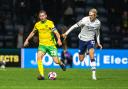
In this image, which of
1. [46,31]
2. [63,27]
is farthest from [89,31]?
[63,27]

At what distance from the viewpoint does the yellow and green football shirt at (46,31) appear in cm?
2050

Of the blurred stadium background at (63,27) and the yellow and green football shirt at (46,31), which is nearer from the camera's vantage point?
the yellow and green football shirt at (46,31)

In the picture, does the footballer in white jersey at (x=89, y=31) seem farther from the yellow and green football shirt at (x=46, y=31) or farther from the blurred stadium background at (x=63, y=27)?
the blurred stadium background at (x=63, y=27)

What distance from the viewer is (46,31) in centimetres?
2059

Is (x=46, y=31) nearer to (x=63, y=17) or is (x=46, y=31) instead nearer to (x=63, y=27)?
(x=63, y=27)

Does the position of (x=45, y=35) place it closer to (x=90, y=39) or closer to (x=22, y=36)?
(x=90, y=39)

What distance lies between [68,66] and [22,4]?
5.10m

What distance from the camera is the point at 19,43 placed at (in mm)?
31875

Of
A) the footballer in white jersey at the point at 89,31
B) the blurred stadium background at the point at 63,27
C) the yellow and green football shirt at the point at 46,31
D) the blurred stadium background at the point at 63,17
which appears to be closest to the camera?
the yellow and green football shirt at the point at 46,31

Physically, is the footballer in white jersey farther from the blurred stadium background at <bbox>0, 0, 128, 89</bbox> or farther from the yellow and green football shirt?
the blurred stadium background at <bbox>0, 0, 128, 89</bbox>

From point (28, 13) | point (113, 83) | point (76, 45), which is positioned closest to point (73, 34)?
point (76, 45)

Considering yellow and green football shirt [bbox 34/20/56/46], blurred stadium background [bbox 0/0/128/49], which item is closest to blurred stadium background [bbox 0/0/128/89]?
blurred stadium background [bbox 0/0/128/49]

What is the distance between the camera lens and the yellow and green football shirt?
67.3 ft

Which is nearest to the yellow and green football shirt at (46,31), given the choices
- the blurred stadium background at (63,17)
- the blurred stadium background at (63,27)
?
the blurred stadium background at (63,27)
